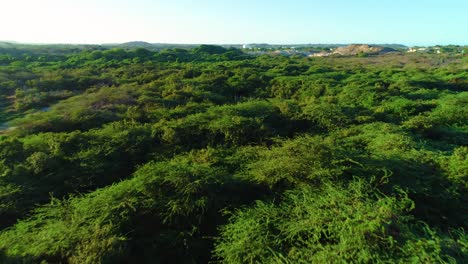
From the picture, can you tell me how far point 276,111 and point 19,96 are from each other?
20290 millimetres

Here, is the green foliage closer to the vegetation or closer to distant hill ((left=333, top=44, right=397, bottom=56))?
the vegetation

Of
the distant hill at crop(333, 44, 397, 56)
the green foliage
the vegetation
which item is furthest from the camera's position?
the distant hill at crop(333, 44, 397, 56)

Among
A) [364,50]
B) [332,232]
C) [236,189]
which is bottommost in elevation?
[236,189]

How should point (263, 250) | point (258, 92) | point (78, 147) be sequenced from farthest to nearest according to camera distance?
point (258, 92) → point (78, 147) → point (263, 250)

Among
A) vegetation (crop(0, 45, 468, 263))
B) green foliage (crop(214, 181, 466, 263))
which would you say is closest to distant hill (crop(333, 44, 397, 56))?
vegetation (crop(0, 45, 468, 263))

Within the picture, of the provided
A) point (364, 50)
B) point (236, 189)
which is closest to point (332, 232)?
point (236, 189)

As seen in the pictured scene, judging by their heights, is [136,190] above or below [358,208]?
below

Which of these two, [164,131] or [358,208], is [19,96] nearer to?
[164,131]

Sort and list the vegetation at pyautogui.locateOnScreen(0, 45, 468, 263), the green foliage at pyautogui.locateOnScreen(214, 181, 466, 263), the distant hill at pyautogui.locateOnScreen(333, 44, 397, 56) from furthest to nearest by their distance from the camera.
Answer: the distant hill at pyautogui.locateOnScreen(333, 44, 397, 56)
the vegetation at pyautogui.locateOnScreen(0, 45, 468, 263)
the green foliage at pyautogui.locateOnScreen(214, 181, 466, 263)

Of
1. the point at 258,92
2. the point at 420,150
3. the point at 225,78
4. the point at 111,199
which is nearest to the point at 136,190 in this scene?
the point at 111,199

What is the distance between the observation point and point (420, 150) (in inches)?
419

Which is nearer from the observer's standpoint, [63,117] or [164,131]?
[164,131]

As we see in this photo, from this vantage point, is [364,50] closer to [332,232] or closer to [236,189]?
[236,189]

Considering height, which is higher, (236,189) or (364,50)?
(364,50)
